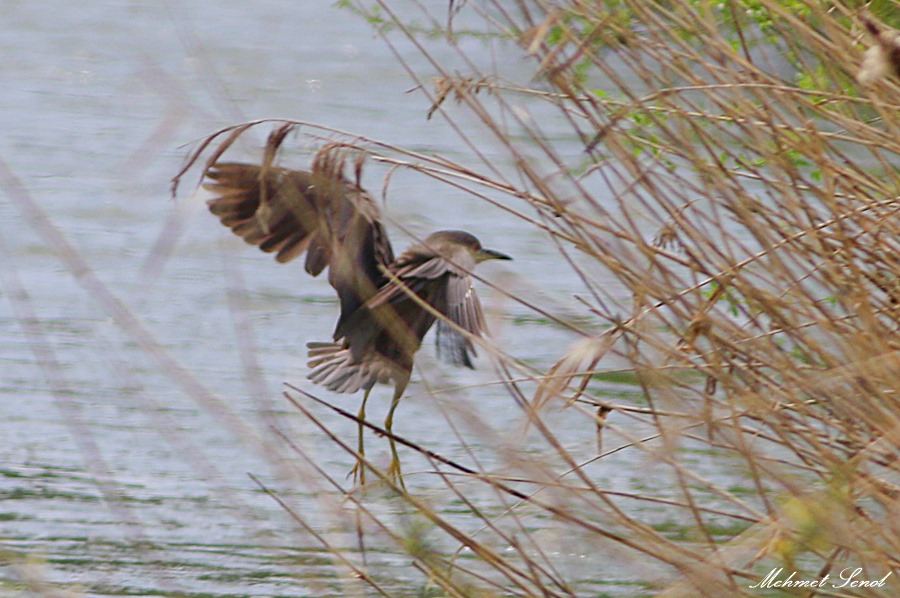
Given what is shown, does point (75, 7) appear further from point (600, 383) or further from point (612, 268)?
point (612, 268)

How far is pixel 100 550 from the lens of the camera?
311 cm

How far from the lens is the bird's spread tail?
3387mm

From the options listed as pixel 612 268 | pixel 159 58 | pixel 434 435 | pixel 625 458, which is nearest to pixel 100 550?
pixel 434 435

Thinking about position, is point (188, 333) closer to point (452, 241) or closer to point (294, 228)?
point (294, 228)

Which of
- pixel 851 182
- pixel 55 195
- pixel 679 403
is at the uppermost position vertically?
pixel 851 182

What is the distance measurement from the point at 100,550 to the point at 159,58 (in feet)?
14.6

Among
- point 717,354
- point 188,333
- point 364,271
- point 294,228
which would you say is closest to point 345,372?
point 294,228

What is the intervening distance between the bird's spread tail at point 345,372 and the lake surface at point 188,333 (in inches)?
5.4

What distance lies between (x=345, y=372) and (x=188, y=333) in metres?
1.20

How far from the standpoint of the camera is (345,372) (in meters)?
3.45
